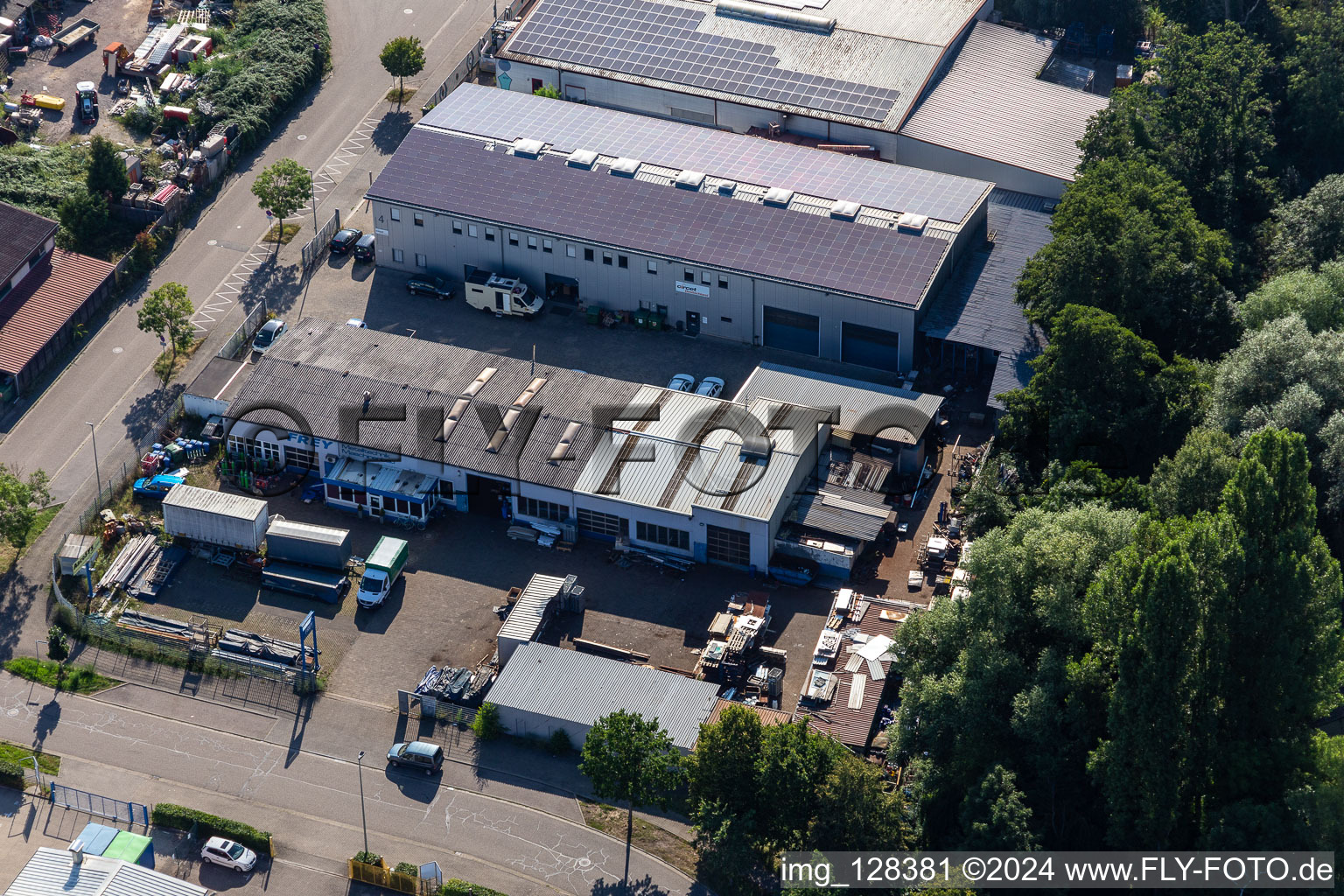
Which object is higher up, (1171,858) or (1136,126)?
(1136,126)

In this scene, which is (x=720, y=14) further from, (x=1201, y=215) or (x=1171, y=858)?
(x=1171, y=858)

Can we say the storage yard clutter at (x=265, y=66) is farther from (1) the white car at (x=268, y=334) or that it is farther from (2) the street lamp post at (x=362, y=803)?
(2) the street lamp post at (x=362, y=803)

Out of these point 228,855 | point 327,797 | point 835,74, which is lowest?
point 327,797

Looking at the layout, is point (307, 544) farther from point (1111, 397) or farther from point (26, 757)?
point (1111, 397)

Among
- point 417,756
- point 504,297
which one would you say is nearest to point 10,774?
point 417,756

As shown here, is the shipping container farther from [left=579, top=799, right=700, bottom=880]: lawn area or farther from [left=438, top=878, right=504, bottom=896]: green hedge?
[left=438, top=878, right=504, bottom=896]: green hedge

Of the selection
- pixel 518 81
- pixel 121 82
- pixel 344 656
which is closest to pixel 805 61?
pixel 518 81
